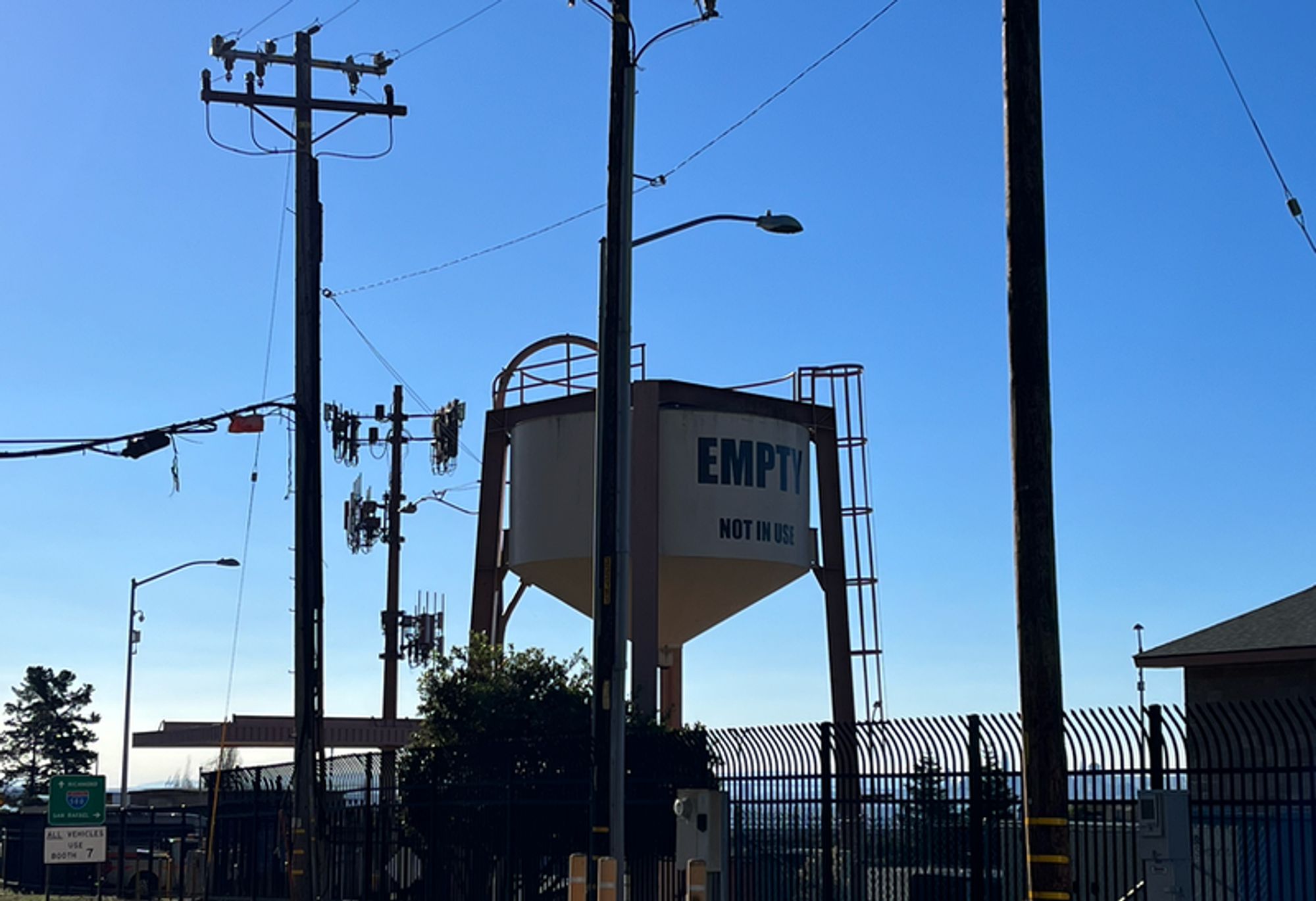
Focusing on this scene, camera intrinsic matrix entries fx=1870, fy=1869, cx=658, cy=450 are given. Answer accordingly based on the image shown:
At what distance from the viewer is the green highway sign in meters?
32.8

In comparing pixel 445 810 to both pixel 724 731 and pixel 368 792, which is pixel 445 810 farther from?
pixel 724 731

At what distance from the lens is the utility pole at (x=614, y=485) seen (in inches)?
752

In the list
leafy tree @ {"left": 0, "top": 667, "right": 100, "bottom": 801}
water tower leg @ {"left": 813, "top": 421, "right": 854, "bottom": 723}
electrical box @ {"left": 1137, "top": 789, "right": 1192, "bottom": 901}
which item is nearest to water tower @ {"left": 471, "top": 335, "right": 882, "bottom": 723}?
water tower leg @ {"left": 813, "top": 421, "right": 854, "bottom": 723}

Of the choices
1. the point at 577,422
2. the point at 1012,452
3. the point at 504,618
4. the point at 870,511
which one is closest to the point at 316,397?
the point at 577,422

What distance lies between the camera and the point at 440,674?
92.8ft

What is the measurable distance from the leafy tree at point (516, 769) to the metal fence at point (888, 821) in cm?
4

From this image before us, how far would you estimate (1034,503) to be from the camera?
13391 mm

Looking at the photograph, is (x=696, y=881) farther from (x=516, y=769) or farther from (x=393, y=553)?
(x=393, y=553)

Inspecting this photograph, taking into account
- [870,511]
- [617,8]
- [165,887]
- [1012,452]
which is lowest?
[165,887]

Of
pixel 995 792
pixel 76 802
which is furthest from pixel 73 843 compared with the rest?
pixel 995 792

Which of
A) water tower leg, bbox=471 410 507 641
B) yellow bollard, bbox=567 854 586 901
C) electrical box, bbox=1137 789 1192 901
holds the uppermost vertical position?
water tower leg, bbox=471 410 507 641

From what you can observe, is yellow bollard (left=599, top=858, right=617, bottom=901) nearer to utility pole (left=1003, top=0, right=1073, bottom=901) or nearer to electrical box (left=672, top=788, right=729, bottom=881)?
electrical box (left=672, top=788, right=729, bottom=881)

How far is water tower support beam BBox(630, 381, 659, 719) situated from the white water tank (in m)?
0.19

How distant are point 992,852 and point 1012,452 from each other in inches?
201
